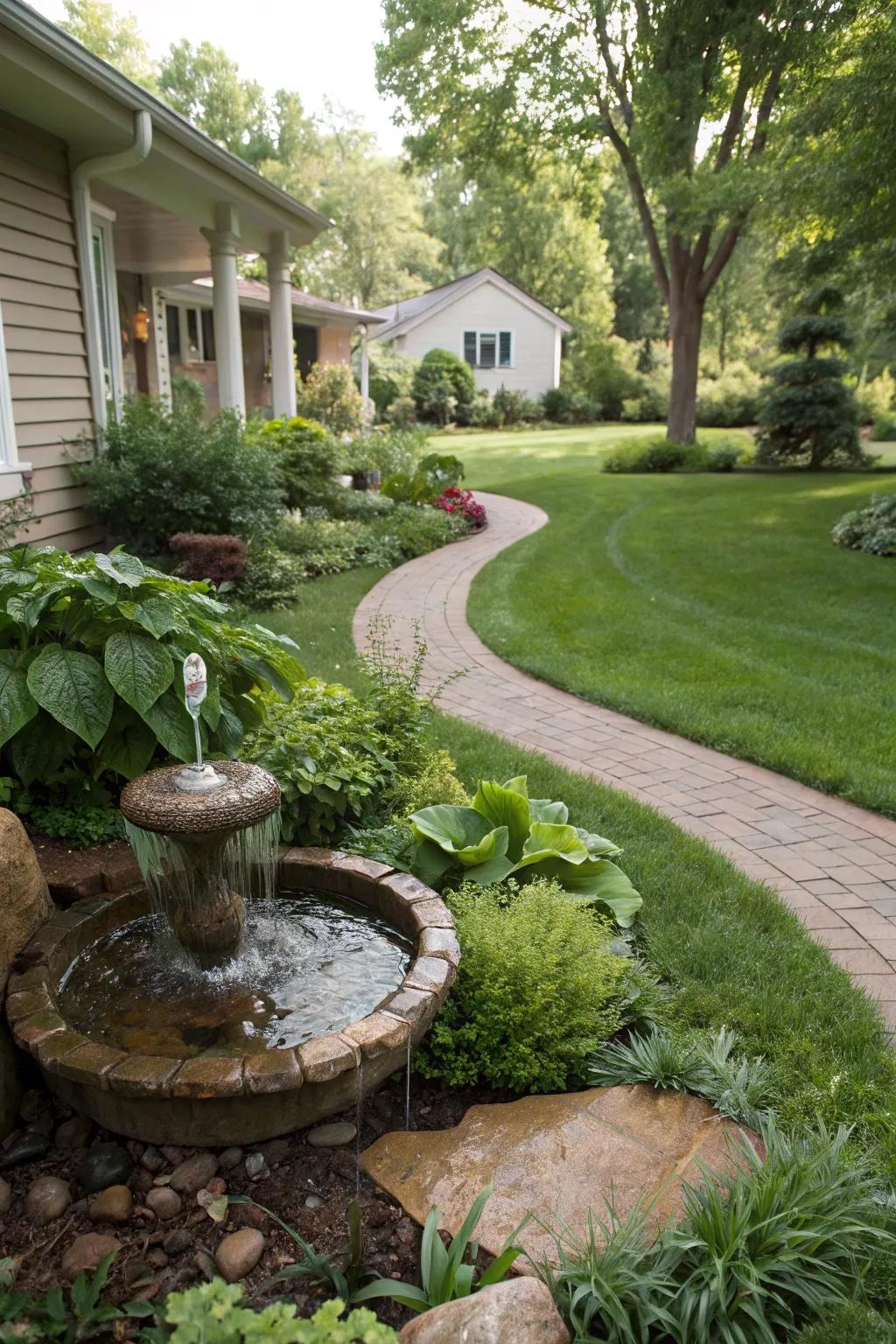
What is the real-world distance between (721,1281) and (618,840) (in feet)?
7.14

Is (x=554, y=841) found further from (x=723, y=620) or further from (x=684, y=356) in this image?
(x=684, y=356)

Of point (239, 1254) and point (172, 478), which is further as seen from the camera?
point (172, 478)

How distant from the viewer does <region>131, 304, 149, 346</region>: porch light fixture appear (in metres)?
13.4

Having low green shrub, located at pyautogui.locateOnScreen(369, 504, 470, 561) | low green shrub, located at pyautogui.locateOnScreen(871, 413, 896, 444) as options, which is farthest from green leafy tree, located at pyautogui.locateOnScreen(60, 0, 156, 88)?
low green shrub, located at pyautogui.locateOnScreen(369, 504, 470, 561)

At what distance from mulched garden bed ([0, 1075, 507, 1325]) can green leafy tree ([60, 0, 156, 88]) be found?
42323 mm

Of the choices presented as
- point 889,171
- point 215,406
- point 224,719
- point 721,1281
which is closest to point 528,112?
point 215,406

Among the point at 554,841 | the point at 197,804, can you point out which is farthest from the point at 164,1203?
the point at 554,841

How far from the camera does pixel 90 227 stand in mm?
7496

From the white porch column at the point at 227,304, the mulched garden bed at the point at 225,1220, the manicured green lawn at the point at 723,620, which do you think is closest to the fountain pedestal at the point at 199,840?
the mulched garden bed at the point at 225,1220

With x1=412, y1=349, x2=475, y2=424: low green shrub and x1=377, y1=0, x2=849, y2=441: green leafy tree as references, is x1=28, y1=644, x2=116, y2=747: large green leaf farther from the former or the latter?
x1=412, y1=349, x2=475, y2=424: low green shrub

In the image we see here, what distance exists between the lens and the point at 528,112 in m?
16.6

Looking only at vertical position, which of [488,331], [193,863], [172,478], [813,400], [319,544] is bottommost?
[193,863]

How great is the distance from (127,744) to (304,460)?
28.4 ft

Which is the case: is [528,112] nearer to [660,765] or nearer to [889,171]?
[889,171]
